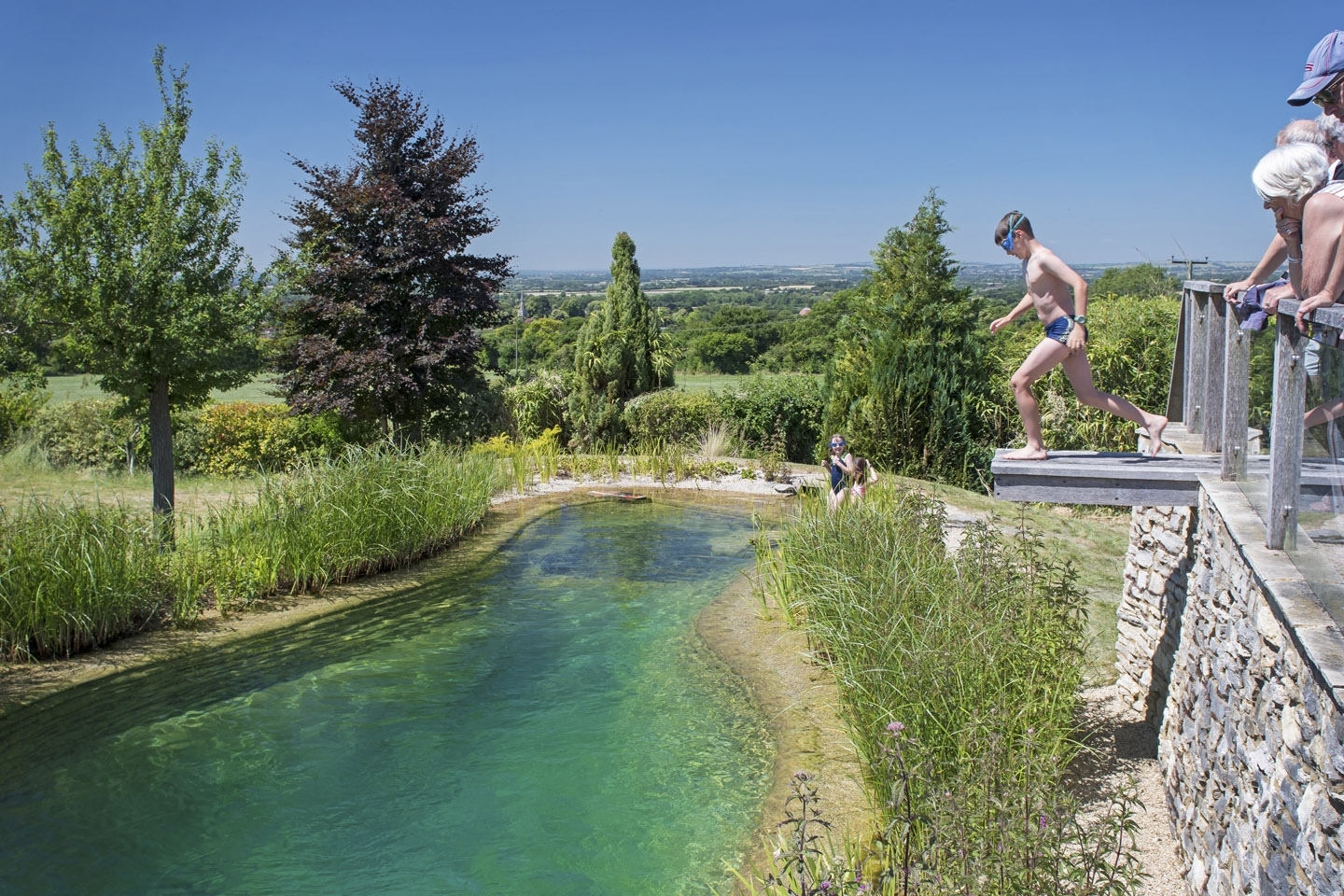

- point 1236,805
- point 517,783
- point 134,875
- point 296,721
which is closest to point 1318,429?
point 1236,805

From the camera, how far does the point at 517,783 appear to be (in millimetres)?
5395

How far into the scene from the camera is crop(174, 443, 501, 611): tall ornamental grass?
8023 millimetres

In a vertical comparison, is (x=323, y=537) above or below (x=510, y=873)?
above

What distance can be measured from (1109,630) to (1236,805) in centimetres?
382

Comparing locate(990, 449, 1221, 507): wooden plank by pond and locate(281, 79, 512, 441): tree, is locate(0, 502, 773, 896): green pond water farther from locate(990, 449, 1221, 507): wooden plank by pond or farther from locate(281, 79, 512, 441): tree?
locate(281, 79, 512, 441): tree

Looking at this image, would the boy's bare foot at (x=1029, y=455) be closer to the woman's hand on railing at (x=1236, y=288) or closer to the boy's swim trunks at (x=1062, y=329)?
the boy's swim trunks at (x=1062, y=329)

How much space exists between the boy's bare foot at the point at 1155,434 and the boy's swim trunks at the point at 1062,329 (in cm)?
75

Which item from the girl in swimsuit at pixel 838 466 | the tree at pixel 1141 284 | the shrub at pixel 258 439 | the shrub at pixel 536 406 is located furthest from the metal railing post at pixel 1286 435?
the shrub at pixel 536 406

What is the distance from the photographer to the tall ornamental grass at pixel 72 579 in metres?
6.57

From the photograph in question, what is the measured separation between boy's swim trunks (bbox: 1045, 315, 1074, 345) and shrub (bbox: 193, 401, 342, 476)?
11071mm

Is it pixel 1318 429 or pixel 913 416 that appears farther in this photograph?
pixel 913 416

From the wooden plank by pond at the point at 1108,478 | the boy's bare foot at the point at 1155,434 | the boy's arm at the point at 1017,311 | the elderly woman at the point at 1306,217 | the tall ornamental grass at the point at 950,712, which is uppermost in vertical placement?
the elderly woman at the point at 1306,217

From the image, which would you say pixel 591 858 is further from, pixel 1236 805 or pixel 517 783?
pixel 1236 805

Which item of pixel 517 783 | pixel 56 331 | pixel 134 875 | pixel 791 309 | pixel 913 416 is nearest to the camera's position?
pixel 134 875
